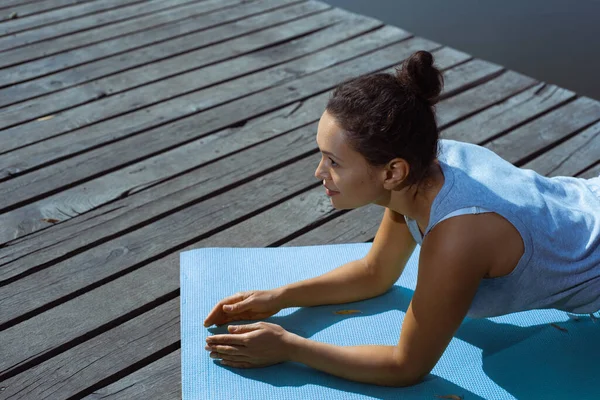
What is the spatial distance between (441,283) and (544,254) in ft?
0.91

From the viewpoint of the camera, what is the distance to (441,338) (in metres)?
1.72

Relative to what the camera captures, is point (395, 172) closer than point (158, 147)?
Yes

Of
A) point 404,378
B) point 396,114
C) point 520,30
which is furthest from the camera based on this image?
point 520,30

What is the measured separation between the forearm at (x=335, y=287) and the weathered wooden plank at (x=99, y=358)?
34cm

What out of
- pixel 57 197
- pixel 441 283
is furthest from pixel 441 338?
pixel 57 197

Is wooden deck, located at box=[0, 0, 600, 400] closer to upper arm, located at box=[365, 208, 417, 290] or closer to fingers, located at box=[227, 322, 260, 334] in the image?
fingers, located at box=[227, 322, 260, 334]

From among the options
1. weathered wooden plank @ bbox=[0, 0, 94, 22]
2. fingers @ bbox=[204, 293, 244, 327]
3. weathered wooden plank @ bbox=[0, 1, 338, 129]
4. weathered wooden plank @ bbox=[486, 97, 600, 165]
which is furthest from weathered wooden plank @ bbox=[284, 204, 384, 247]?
weathered wooden plank @ bbox=[0, 0, 94, 22]

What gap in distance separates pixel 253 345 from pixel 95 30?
106 inches

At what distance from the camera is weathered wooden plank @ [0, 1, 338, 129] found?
328 cm

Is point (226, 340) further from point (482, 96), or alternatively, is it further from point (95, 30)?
point (95, 30)

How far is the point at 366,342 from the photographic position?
2.01 metres

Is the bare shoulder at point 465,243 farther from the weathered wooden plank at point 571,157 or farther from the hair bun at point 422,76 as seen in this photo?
the weathered wooden plank at point 571,157

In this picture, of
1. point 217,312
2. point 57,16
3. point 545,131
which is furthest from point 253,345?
point 57,16

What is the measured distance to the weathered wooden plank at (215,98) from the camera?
291 cm
